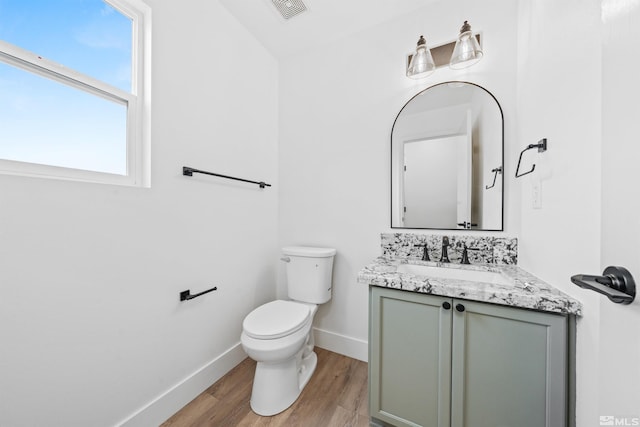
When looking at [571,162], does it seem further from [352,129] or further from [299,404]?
[299,404]

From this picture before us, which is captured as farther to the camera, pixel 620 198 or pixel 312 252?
pixel 312 252

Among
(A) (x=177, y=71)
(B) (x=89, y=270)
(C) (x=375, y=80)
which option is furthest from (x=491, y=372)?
(A) (x=177, y=71)

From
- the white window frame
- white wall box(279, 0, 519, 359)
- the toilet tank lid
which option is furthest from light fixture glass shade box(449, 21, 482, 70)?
the white window frame

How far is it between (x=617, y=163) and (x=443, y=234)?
1.10m

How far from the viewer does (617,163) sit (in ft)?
1.56

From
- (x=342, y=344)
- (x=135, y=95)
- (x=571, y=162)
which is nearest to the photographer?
(x=571, y=162)

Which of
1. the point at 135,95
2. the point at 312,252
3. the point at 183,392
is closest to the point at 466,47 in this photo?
the point at 312,252

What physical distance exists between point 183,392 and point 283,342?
65cm

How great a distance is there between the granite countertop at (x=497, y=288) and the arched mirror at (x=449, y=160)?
15.5 inches

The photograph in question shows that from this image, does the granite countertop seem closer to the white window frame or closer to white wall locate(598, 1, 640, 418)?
white wall locate(598, 1, 640, 418)

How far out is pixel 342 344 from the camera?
183 cm

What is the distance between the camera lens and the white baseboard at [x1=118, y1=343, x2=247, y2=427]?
45.1 inches

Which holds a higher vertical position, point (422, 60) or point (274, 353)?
point (422, 60)

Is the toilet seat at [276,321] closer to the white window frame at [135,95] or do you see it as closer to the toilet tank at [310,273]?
the toilet tank at [310,273]
